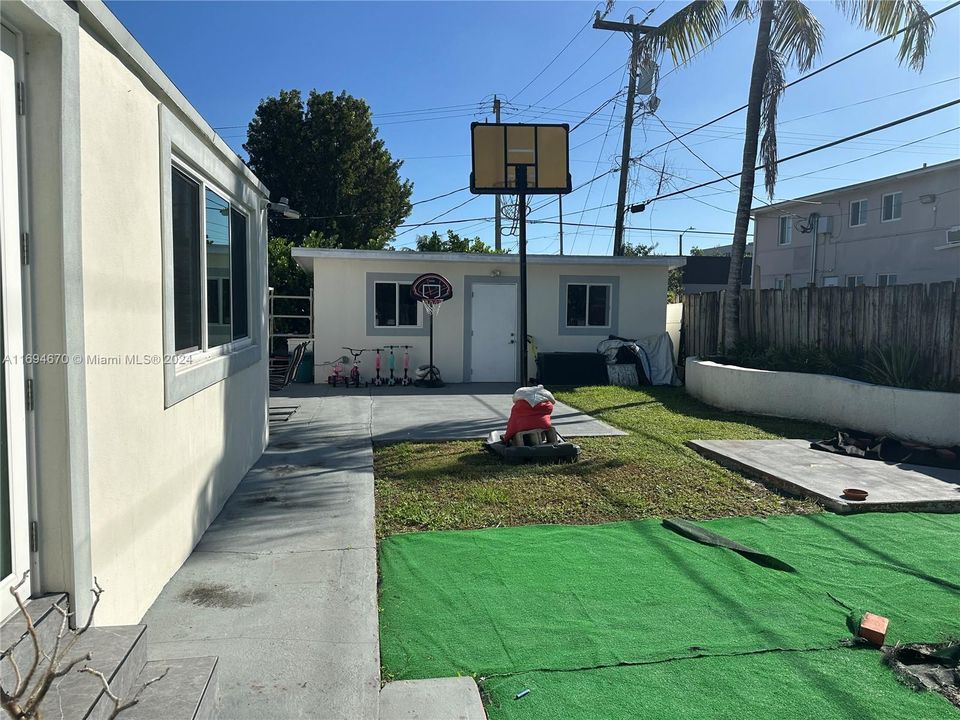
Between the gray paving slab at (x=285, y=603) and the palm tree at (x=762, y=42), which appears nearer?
the gray paving slab at (x=285, y=603)

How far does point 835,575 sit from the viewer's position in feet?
13.6

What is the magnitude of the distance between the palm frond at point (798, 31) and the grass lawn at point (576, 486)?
23.9ft

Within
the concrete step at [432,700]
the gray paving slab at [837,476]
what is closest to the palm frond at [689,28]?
the gray paving slab at [837,476]

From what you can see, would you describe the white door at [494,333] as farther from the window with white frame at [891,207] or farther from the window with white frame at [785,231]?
the window with white frame at [785,231]

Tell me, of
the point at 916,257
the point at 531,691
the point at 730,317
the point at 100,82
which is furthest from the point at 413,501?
the point at 916,257

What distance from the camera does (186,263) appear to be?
454 centimetres

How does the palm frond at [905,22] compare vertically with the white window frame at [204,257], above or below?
above

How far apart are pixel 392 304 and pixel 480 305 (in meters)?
1.94

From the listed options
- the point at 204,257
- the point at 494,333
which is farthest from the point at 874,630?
the point at 494,333

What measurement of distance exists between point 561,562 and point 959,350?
708 centimetres

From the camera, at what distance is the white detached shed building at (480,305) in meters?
14.0

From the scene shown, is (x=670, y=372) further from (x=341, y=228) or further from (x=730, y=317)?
(x=341, y=228)

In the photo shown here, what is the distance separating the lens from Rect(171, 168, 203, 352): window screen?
4.31 m

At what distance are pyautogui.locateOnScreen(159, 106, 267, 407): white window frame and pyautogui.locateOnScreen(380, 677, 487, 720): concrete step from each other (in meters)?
2.15
